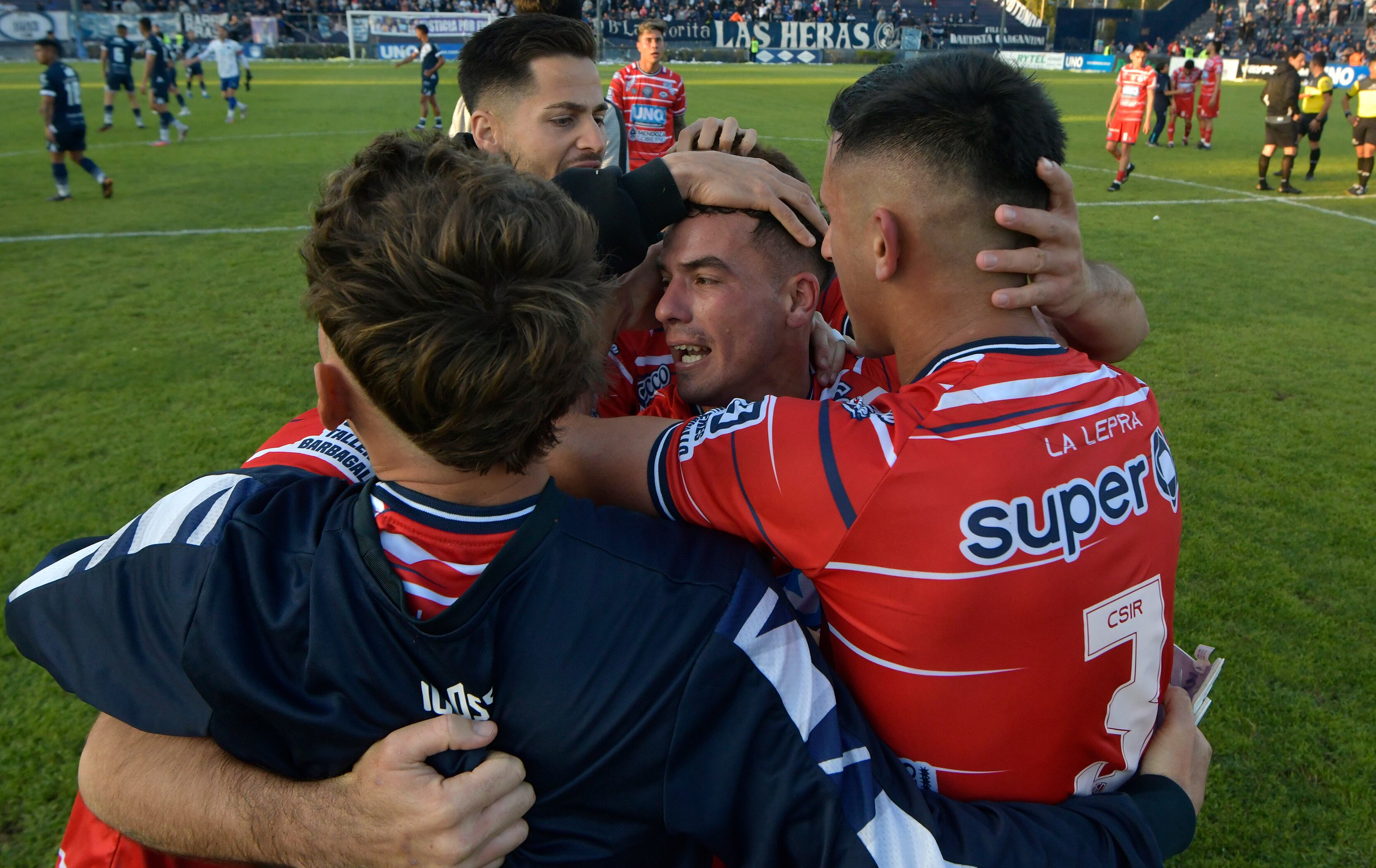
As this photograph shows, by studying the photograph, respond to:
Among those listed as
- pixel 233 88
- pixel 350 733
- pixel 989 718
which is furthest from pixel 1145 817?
pixel 233 88

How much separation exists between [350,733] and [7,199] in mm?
14409

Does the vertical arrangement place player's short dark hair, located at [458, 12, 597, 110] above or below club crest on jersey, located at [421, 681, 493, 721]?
above

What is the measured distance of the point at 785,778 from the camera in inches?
53.6

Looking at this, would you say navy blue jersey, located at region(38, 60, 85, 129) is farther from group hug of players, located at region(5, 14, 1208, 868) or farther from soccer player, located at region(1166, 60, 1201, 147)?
soccer player, located at region(1166, 60, 1201, 147)

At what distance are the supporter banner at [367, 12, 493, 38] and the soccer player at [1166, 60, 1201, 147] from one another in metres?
27.2

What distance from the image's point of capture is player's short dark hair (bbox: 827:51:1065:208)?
1871mm

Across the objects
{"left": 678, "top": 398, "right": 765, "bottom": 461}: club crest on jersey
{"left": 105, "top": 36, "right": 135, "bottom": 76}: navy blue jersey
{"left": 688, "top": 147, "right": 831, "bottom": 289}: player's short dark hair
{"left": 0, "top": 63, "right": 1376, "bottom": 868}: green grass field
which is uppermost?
{"left": 105, "top": 36, "right": 135, "bottom": 76}: navy blue jersey

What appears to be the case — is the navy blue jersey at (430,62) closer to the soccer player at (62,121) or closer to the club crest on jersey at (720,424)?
the soccer player at (62,121)

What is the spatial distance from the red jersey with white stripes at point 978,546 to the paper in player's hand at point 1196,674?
438mm

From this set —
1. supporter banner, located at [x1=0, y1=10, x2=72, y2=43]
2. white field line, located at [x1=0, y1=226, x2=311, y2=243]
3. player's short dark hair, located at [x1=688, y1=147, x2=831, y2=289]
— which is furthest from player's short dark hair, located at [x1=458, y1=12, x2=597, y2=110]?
supporter banner, located at [x1=0, y1=10, x2=72, y2=43]

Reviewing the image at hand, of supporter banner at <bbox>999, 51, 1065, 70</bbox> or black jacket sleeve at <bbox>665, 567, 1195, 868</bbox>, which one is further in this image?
supporter banner at <bbox>999, 51, 1065, 70</bbox>

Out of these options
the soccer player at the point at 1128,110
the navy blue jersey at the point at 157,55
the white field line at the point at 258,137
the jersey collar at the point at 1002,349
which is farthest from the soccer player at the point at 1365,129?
the navy blue jersey at the point at 157,55

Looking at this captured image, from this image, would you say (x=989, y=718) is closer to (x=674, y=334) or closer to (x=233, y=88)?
(x=674, y=334)

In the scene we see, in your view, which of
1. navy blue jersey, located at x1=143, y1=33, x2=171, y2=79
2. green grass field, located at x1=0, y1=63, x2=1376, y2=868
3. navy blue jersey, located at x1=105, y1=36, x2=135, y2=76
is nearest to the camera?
green grass field, located at x1=0, y1=63, x2=1376, y2=868
